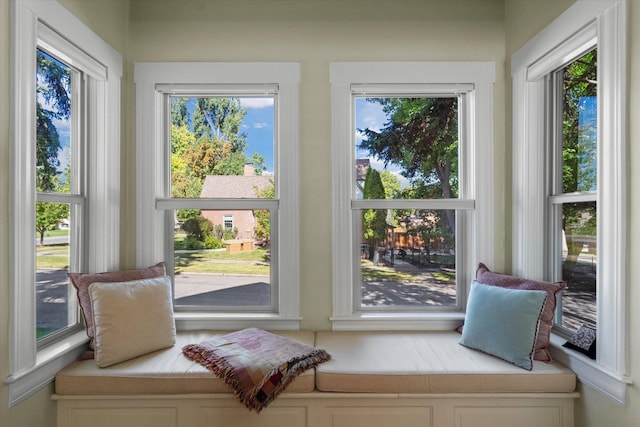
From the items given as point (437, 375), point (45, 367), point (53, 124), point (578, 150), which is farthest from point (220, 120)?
point (578, 150)

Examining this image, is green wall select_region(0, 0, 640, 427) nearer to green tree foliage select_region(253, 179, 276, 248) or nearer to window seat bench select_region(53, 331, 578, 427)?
green tree foliage select_region(253, 179, 276, 248)

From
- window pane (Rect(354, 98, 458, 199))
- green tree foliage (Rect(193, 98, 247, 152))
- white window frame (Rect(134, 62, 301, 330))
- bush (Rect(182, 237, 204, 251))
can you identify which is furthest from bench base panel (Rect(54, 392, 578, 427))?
green tree foliage (Rect(193, 98, 247, 152))

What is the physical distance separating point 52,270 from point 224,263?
0.92 metres

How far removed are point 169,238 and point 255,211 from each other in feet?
1.91

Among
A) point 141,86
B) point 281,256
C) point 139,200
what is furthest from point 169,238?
point 141,86

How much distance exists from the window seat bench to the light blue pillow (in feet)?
0.31

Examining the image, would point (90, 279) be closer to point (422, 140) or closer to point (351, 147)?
point (351, 147)

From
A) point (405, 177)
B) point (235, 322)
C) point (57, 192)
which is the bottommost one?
point (235, 322)

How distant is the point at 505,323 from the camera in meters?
1.93

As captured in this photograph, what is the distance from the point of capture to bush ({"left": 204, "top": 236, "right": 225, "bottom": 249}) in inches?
98.1
